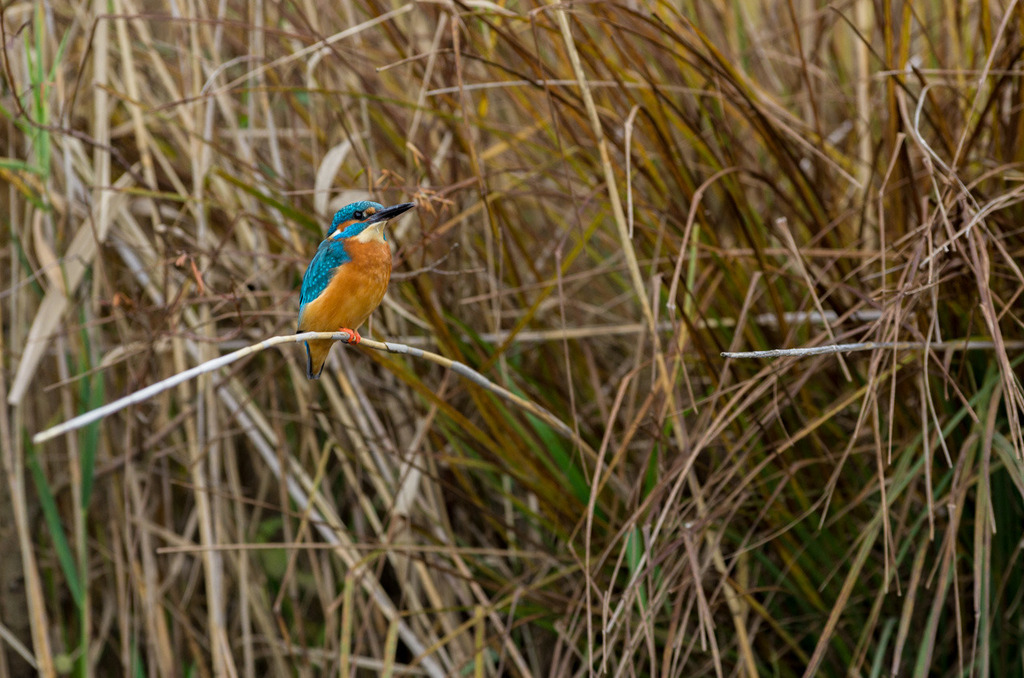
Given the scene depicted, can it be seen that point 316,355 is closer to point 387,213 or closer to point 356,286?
point 356,286

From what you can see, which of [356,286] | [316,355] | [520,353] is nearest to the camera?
[356,286]

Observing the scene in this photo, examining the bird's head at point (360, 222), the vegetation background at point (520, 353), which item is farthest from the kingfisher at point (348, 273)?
the vegetation background at point (520, 353)

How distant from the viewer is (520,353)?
1.77 meters

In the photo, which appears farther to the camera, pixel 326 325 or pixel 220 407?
pixel 220 407

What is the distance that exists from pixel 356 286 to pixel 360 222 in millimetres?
61

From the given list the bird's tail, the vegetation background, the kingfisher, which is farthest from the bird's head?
the vegetation background

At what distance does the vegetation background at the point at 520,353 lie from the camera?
4.54 ft

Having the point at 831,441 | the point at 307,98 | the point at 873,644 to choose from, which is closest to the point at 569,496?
the point at 831,441

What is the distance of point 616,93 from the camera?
1.69 m

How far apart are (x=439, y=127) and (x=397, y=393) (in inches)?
20.2

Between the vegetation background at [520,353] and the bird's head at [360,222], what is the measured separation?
38 cm

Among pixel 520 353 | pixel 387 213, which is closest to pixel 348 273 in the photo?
pixel 387 213

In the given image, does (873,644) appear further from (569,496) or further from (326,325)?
(326,325)

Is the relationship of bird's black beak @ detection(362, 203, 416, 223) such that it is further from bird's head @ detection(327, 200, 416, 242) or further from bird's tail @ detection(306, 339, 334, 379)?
bird's tail @ detection(306, 339, 334, 379)
